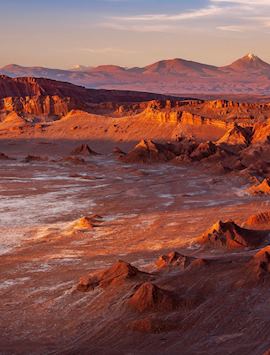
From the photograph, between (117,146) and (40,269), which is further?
(117,146)

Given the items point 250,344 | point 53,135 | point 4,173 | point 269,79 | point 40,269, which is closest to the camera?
point 250,344

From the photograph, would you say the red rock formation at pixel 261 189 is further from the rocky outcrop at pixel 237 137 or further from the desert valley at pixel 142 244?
the rocky outcrop at pixel 237 137

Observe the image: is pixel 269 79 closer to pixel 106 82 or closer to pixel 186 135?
pixel 106 82

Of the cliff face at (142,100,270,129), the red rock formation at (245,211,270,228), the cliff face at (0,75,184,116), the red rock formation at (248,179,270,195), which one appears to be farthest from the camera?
the cliff face at (0,75,184,116)

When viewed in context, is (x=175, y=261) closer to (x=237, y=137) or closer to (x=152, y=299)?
(x=152, y=299)

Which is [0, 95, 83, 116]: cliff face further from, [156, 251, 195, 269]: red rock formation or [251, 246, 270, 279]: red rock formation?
[251, 246, 270, 279]: red rock formation

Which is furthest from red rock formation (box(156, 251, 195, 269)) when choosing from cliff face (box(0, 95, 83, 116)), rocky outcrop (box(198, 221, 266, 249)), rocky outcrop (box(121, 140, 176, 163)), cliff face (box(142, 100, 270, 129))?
cliff face (box(0, 95, 83, 116))

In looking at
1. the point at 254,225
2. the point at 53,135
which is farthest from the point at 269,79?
the point at 254,225

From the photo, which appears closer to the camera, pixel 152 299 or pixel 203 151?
pixel 152 299

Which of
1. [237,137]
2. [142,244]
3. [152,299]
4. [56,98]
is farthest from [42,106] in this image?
[152,299]
